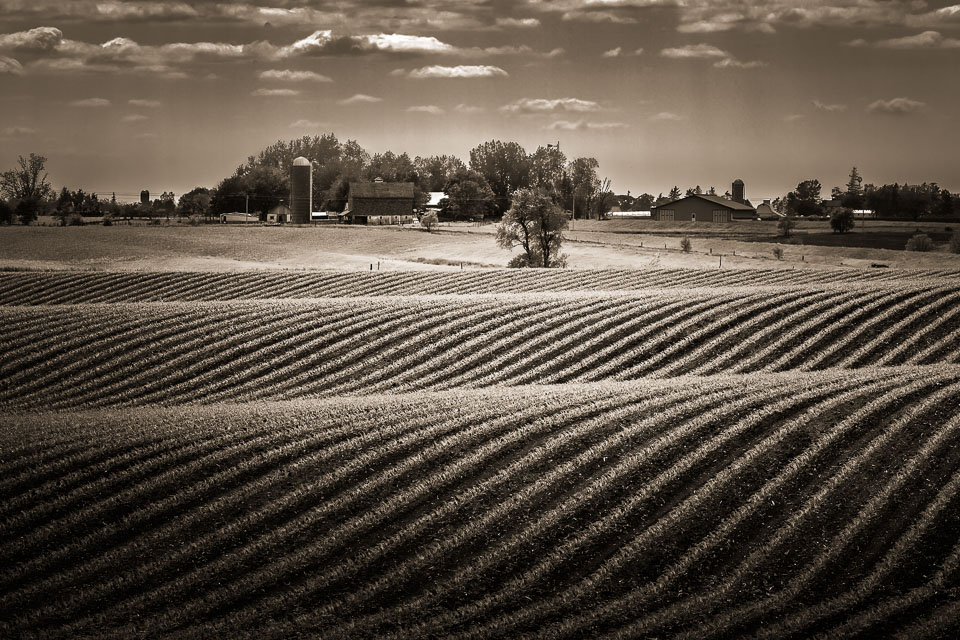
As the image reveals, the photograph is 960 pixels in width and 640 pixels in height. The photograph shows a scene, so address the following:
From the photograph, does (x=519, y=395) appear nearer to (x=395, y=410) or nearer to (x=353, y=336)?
(x=395, y=410)

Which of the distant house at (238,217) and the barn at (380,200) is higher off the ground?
the barn at (380,200)

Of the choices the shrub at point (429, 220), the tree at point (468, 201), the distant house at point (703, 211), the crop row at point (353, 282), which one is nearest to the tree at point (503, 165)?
the tree at point (468, 201)

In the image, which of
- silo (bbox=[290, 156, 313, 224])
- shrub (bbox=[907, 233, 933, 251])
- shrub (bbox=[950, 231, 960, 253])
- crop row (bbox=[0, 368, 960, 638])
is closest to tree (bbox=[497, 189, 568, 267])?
shrub (bbox=[907, 233, 933, 251])

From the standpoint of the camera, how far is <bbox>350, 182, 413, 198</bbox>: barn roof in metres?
122

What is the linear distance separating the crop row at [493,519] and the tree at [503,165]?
447 feet

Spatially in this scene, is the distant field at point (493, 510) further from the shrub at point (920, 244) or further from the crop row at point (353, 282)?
the shrub at point (920, 244)

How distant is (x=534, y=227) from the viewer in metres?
63.5

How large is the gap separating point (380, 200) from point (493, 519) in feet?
359

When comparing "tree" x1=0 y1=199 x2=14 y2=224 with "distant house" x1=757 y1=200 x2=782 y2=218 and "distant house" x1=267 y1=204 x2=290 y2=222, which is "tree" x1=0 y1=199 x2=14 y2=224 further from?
"distant house" x1=757 y1=200 x2=782 y2=218

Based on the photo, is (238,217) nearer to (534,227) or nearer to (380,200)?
(380,200)

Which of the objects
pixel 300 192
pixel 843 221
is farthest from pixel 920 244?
pixel 300 192

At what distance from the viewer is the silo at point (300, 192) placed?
11444 centimetres

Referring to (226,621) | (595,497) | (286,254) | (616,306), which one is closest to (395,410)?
(595,497)

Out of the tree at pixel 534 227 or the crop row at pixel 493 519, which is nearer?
the crop row at pixel 493 519
